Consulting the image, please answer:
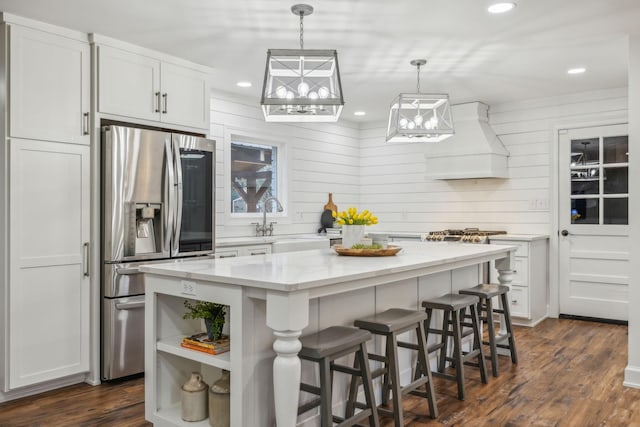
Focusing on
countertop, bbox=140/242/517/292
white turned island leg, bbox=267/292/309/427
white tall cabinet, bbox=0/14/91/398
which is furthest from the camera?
white tall cabinet, bbox=0/14/91/398

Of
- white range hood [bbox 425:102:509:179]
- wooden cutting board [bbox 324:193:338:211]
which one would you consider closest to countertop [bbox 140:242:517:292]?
white range hood [bbox 425:102:509:179]

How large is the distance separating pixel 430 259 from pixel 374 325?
1.94ft

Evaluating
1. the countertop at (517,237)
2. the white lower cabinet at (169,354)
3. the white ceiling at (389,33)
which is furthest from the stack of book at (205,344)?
the countertop at (517,237)

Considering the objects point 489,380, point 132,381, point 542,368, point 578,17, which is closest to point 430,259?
point 489,380

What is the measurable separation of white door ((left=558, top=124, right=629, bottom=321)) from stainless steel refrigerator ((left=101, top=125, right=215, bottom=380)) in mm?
3993

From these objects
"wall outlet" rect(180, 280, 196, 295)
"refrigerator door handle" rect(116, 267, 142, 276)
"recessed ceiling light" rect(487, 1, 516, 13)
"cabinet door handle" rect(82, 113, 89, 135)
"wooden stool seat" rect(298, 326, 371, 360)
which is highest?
"recessed ceiling light" rect(487, 1, 516, 13)

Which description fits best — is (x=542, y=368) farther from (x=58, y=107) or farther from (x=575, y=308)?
(x=58, y=107)

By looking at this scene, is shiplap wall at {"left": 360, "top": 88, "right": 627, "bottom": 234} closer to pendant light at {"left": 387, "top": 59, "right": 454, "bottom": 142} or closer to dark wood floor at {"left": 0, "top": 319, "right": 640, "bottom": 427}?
dark wood floor at {"left": 0, "top": 319, "right": 640, "bottom": 427}

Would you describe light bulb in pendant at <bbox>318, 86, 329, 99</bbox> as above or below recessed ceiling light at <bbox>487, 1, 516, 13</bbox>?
below

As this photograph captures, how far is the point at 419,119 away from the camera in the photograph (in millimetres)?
3781

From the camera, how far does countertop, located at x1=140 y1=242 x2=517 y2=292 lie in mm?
2100

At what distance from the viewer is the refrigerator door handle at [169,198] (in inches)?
149

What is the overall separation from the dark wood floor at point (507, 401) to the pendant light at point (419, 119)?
1795 mm

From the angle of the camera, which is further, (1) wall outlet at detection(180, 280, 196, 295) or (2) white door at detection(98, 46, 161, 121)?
(2) white door at detection(98, 46, 161, 121)
